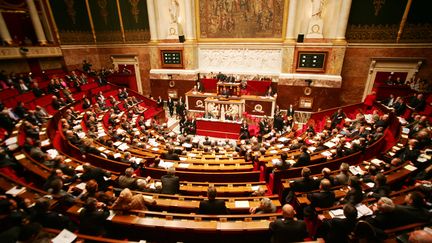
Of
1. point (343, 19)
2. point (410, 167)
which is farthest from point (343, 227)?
point (343, 19)

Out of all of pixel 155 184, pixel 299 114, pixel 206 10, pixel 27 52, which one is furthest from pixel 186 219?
pixel 27 52

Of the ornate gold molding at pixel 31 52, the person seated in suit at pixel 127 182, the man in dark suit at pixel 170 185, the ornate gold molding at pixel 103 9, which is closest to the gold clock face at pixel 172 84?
the ornate gold molding at pixel 103 9

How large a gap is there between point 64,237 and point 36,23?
15687 millimetres

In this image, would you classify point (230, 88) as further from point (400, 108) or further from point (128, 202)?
point (128, 202)

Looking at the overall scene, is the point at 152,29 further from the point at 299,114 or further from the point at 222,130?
the point at 299,114

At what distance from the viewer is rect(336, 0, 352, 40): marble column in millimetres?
11057

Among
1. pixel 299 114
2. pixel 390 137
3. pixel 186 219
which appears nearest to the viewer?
pixel 186 219

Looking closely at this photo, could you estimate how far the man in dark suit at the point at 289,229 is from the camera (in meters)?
2.71

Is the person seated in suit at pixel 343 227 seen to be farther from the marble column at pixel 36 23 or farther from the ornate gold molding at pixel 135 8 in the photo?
the marble column at pixel 36 23

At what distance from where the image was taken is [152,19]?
14.4m

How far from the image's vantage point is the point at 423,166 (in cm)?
459

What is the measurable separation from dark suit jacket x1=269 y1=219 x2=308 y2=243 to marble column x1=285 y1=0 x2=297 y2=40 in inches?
480

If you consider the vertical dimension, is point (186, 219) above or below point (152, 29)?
below

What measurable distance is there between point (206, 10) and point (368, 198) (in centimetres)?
1374
